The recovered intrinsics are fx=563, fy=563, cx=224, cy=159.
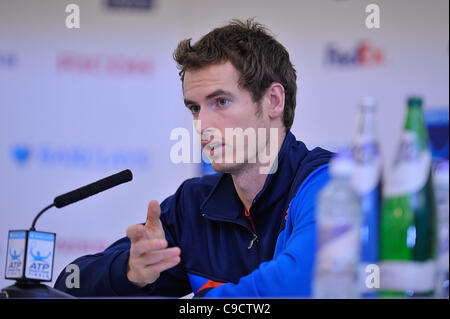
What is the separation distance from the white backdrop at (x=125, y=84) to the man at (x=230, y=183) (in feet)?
0.51

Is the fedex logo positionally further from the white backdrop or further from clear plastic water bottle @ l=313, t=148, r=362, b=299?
clear plastic water bottle @ l=313, t=148, r=362, b=299

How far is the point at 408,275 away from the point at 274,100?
30.8 inches

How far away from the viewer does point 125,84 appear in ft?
6.65

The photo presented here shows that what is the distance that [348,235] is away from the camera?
784 mm

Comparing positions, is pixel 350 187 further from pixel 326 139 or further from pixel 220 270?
pixel 326 139

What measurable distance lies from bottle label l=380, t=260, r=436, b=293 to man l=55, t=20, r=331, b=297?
373 mm

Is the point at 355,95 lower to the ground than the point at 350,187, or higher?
higher

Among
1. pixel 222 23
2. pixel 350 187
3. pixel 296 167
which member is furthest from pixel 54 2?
pixel 350 187

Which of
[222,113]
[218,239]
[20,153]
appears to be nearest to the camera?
[222,113]

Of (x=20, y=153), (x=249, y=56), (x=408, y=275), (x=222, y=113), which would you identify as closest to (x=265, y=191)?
(x=222, y=113)

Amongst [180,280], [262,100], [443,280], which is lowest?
[180,280]

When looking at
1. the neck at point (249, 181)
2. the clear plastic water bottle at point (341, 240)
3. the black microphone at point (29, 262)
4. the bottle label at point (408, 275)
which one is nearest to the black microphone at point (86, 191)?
the black microphone at point (29, 262)

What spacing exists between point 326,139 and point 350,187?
3.00 feet

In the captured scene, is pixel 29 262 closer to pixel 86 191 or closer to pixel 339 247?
pixel 86 191
